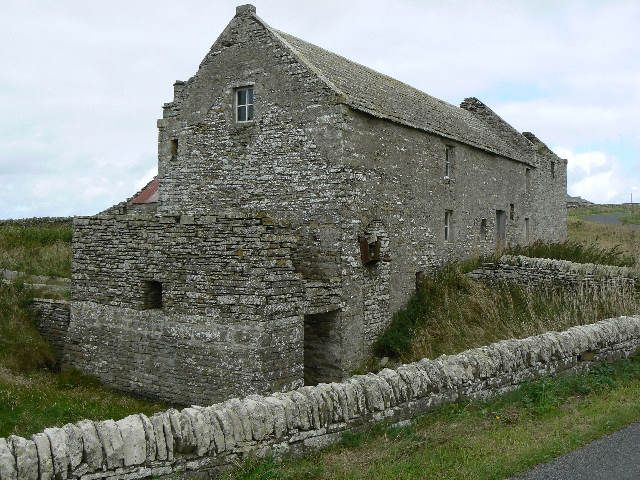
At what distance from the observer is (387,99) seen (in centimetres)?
1728

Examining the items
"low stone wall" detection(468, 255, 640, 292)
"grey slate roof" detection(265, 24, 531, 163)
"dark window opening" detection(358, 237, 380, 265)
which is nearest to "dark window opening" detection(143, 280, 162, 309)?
"dark window opening" detection(358, 237, 380, 265)

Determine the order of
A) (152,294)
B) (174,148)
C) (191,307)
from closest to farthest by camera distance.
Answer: (191,307)
(152,294)
(174,148)

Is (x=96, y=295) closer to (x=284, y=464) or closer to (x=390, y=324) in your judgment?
(x=390, y=324)

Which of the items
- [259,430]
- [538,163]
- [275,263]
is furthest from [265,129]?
[538,163]

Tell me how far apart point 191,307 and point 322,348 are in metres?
3.32

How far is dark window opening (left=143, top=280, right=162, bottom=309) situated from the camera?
43.9ft

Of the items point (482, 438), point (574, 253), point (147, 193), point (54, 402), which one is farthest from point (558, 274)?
point (147, 193)

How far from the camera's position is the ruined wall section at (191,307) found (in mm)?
11750

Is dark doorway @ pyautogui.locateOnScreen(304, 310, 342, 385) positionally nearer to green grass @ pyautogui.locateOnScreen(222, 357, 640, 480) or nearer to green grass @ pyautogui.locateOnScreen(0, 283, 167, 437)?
green grass @ pyautogui.locateOnScreen(0, 283, 167, 437)

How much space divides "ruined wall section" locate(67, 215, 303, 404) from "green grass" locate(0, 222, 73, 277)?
8.95 m

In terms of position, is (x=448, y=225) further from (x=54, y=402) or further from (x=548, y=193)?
(x=54, y=402)

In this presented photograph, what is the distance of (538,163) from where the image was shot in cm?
2633

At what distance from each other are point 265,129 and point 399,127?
3.65m

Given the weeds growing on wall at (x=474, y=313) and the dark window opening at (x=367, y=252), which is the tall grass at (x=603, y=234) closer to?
the weeds growing on wall at (x=474, y=313)
